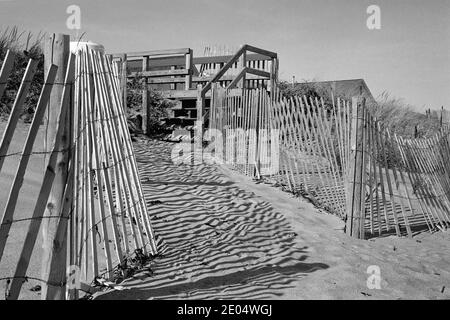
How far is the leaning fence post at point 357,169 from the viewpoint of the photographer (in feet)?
16.8

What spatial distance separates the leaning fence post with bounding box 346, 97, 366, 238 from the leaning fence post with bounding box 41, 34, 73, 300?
140 inches

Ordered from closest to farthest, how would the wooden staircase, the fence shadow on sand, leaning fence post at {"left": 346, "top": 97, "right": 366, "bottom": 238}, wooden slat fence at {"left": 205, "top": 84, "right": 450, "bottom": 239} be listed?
the fence shadow on sand < leaning fence post at {"left": 346, "top": 97, "right": 366, "bottom": 238} < wooden slat fence at {"left": 205, "top": 84, "right": 450, "bottom": 239} < the wooden staircase

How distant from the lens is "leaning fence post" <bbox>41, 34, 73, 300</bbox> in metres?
2.49

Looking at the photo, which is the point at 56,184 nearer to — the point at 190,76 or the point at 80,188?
the point at 80,188

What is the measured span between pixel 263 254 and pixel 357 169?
1692mm

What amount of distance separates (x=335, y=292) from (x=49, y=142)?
2393 millimetres

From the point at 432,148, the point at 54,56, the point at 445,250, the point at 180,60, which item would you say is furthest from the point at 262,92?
the point at 180,60

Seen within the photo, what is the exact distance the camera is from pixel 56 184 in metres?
2.53

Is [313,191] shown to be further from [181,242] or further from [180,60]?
[180,60]

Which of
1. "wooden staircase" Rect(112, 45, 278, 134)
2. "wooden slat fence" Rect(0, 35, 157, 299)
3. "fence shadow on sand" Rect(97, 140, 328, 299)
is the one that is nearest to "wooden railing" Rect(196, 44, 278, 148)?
"wooden staircase" Rect(112, 45, 278, 134)

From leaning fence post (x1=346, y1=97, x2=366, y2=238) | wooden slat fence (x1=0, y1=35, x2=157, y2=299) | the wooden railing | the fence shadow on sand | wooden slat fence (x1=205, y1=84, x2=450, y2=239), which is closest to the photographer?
Answer: wooden slat fence (x1=0, y1=35, x2=157, y2=299)

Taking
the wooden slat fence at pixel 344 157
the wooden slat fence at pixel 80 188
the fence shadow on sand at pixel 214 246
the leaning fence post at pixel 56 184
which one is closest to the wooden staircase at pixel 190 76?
the wooden slat fence at pixel 344 157

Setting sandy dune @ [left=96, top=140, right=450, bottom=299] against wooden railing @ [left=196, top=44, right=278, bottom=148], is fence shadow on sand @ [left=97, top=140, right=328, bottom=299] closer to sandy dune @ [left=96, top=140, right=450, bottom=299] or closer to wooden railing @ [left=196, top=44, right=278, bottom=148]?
sandy dune @ [left=96, top=140, right=450, bottom=299]
